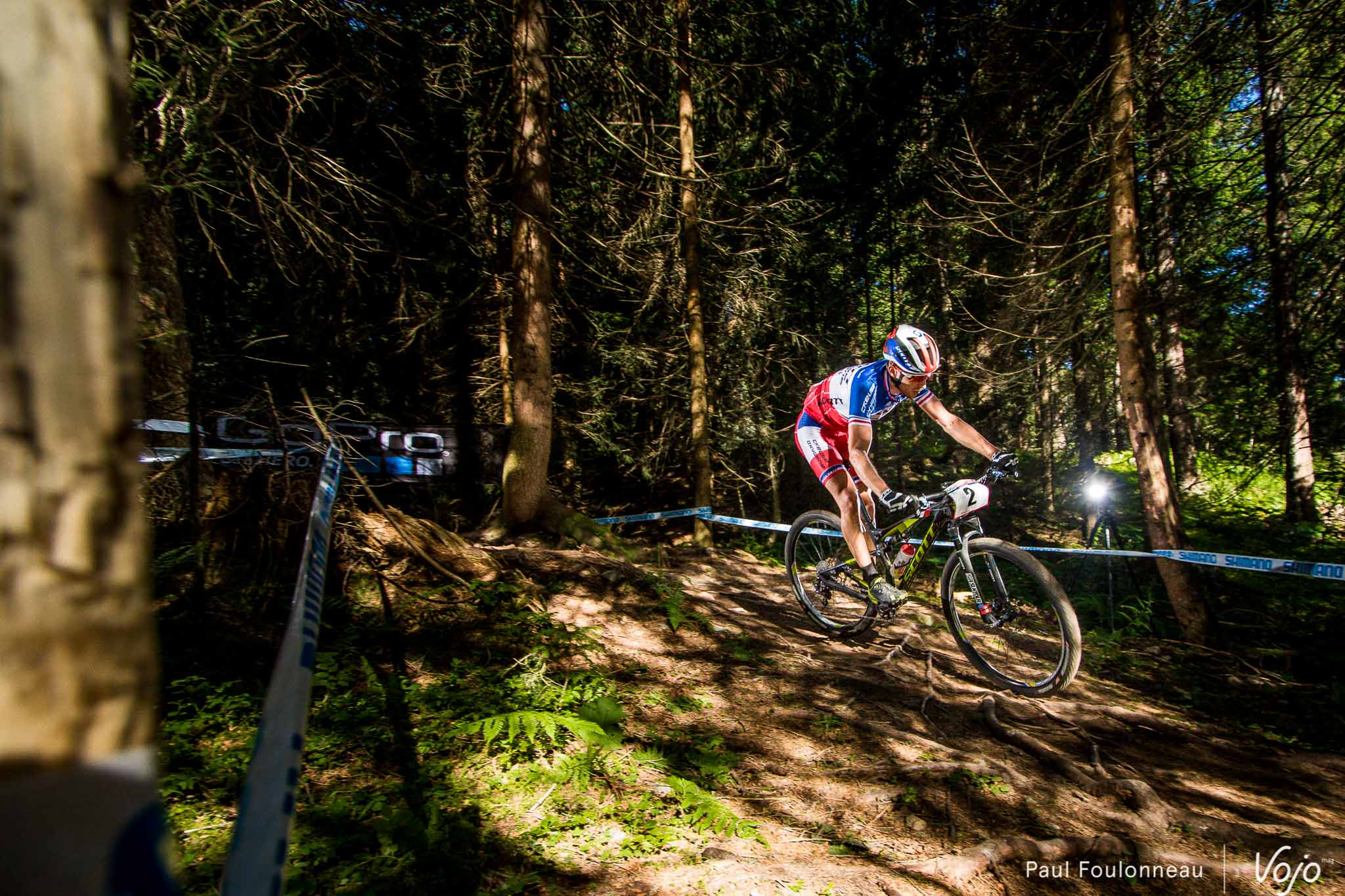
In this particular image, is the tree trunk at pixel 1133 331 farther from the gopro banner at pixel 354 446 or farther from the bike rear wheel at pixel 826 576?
the gopro banner at pixel 354 446

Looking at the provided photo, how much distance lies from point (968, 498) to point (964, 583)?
2.88ft

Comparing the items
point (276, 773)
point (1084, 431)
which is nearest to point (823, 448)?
point (276, 773)

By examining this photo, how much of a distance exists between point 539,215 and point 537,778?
5.70 metres

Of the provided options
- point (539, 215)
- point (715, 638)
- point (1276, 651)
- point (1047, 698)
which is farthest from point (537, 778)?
point (1276, 651)

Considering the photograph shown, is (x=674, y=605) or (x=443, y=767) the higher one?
(x=674, y=605)

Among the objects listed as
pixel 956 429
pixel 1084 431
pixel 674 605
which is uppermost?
pixel 1084 431

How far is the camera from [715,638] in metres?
5.21

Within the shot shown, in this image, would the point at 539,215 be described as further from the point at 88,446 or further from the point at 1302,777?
the point at 1302,777

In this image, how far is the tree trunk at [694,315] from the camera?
Answer: 10.2 m

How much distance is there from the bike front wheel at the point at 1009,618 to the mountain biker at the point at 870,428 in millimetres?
536

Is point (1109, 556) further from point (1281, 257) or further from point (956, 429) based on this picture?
point (956, 429)

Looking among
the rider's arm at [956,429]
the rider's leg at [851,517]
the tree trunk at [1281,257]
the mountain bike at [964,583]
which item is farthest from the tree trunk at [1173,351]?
the rider's leg at [851,517]

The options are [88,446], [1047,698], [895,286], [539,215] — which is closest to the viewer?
[88,446]

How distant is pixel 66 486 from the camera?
465 millimetres
